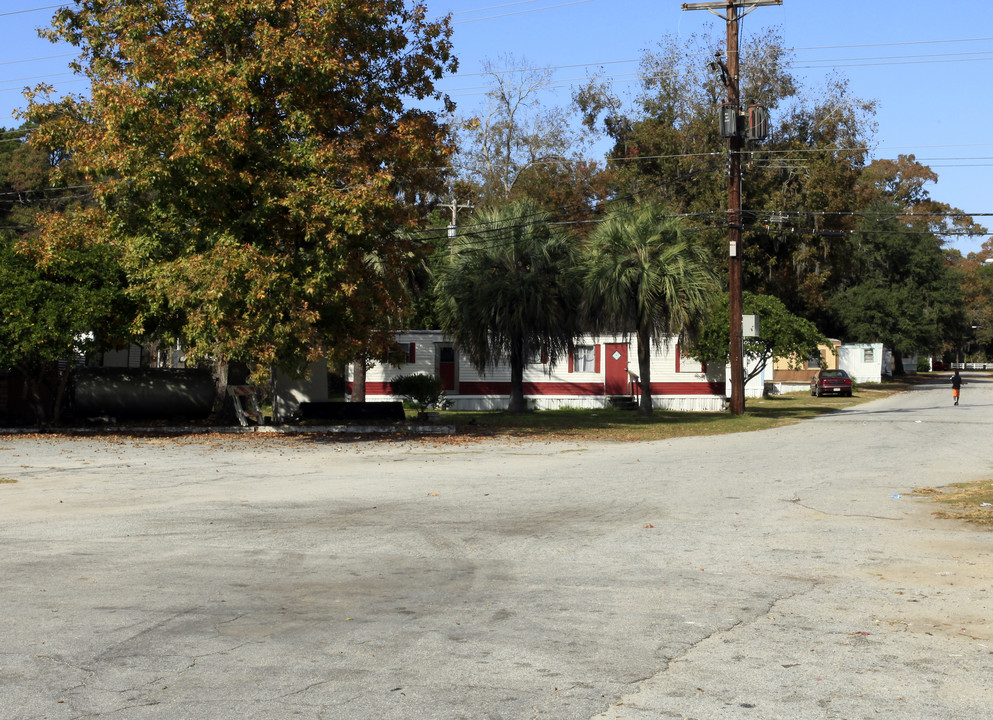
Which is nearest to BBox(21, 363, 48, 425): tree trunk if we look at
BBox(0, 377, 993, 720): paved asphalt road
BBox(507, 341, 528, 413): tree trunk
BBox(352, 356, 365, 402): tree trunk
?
BBox(0, 377, 993, 720): paved asphalt road

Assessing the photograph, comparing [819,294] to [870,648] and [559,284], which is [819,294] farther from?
[870,648]

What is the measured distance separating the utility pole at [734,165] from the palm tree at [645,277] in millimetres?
938

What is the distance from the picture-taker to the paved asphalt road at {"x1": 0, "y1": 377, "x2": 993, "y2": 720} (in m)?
5.35

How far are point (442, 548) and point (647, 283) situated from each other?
76.5ft

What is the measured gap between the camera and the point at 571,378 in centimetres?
4297

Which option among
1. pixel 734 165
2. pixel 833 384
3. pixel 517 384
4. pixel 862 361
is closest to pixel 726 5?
pixel 734 165

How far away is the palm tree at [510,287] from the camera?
116 feet

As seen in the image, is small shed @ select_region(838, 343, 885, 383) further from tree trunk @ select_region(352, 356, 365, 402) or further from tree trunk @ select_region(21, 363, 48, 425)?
tree trunk @ select_region(21, 363, 48, 425)

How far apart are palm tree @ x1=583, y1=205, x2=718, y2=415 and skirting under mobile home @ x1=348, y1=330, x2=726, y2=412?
8557mm

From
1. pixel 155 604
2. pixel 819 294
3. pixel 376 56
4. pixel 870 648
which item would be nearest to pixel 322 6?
pixel 376 56

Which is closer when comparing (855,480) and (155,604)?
(155,604)

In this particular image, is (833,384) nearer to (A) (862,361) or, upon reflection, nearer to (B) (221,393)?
(A) (862,361)

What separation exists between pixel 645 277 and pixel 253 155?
566 inches

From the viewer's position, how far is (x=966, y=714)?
5.06 m
